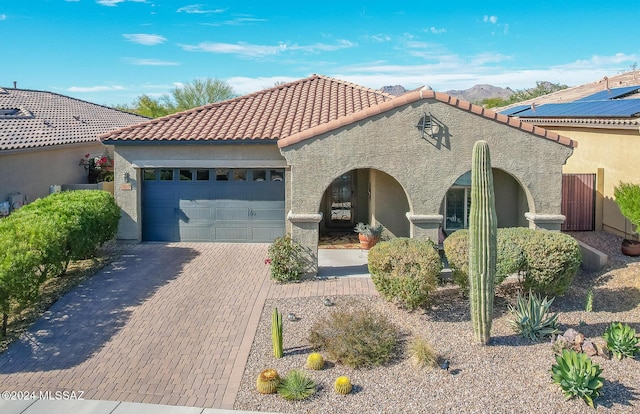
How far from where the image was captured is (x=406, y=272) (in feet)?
36.8

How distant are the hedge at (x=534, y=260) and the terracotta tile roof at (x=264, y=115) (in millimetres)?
6217

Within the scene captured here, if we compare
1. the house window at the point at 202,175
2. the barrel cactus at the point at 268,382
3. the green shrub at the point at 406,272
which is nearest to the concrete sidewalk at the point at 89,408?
the barrel cactus at the point at 268,382

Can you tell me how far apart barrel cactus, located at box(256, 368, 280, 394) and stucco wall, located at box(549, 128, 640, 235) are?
12826 millimetres

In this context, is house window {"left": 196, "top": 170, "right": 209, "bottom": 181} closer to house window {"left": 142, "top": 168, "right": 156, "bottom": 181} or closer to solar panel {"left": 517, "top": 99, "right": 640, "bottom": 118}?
house window {"left": 142, "top": 168, "right": 156, "bottom": 181}

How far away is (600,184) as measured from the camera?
59.6ft

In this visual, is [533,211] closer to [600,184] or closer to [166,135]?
[600,184]

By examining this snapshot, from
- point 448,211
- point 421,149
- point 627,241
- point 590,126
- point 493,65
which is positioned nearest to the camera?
point 421,149

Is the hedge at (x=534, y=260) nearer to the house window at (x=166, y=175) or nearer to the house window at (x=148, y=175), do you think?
the house window at (x=166, y=175)

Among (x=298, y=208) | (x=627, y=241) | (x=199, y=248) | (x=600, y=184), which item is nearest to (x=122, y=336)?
(x=298, y=208)

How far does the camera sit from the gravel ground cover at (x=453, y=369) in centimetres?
801

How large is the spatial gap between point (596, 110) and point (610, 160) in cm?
277

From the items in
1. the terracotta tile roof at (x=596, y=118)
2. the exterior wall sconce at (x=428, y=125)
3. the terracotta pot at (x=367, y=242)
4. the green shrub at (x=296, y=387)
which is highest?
the terracotta tile roof at (x=596, y=118)

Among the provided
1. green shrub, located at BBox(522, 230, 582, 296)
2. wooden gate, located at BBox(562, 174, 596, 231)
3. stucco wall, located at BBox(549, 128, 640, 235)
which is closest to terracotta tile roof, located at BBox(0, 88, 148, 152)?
green shrub, located at BBox(522, 230, 582, 296)

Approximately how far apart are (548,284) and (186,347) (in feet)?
24.4
